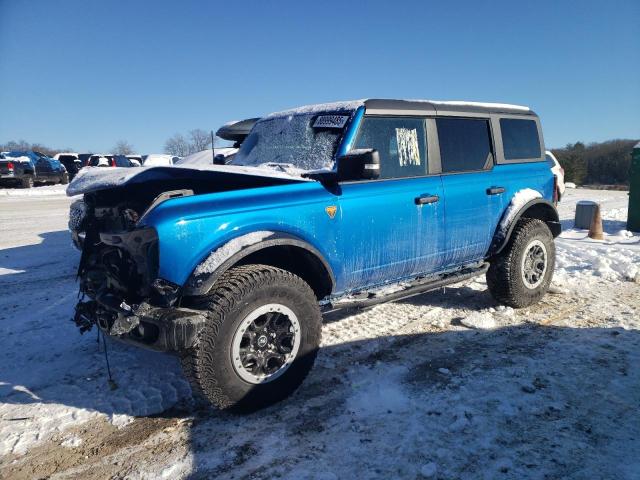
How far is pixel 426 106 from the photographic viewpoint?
4.08 meters

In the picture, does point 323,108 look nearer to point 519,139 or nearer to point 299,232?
point 299,232

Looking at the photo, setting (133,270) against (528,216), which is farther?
(528,216)

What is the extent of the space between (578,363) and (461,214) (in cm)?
154

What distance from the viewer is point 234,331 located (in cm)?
281

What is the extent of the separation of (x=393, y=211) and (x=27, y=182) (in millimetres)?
23083

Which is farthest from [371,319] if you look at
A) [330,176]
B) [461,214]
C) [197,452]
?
Result: [197,452]

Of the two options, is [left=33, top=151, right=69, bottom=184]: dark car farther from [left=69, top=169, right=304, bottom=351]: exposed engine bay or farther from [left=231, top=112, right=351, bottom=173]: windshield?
[left=69, top=169, right=304, bottom=351]: exposed engine bay

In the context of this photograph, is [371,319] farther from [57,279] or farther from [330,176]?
[57,279]

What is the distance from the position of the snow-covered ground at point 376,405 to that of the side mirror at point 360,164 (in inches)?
59.5

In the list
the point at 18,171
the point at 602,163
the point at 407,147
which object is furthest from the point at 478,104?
the point at 602,163

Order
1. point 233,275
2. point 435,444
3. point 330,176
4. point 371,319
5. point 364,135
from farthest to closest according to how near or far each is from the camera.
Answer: point 371,319 → point 364,135 → point 330,176 → point 233,275 → point 435,444

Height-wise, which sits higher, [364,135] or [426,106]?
[426,106]

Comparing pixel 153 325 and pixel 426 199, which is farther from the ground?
pixel 426 199

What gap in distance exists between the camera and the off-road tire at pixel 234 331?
2.71 m
